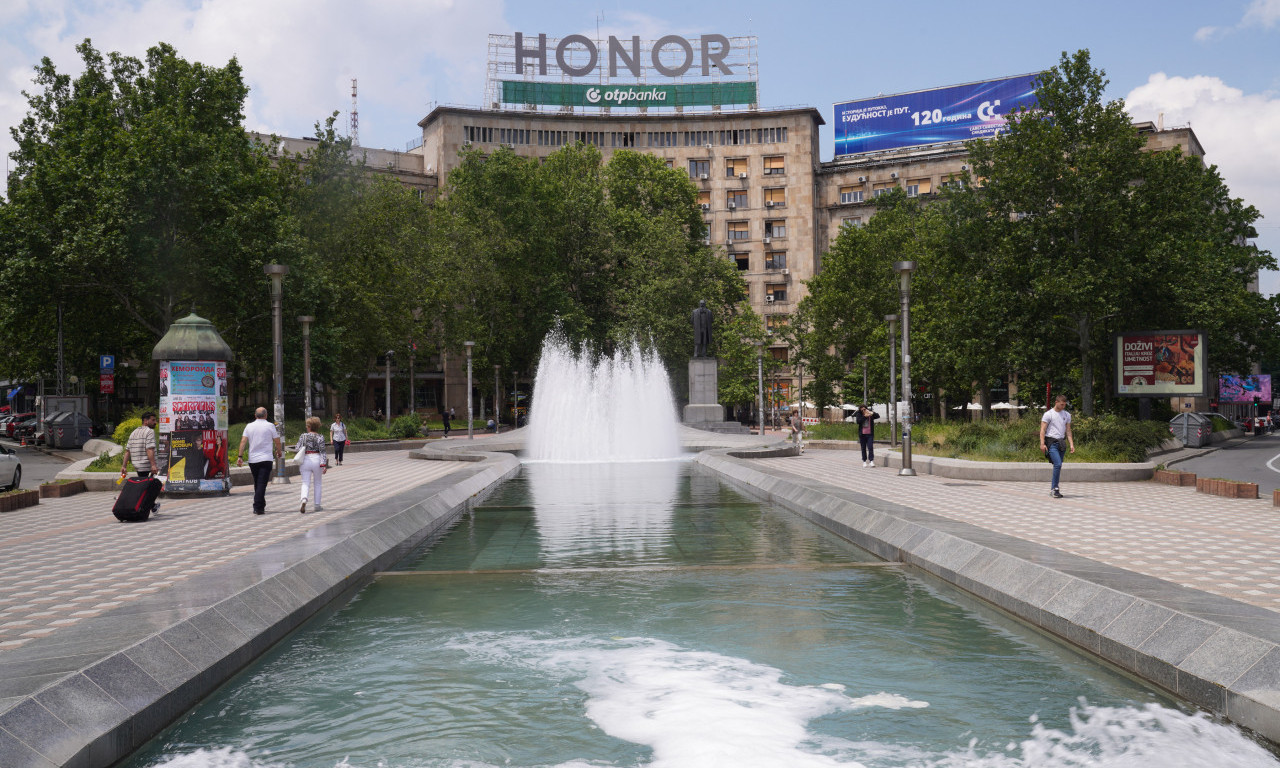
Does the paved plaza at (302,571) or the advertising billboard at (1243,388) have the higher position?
the advertising billboard at (1243,388)

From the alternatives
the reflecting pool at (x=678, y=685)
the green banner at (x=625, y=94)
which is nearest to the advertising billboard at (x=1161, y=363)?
the reflecting pool at (x=678, y=685)

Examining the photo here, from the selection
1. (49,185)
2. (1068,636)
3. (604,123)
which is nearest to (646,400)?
(49,185)

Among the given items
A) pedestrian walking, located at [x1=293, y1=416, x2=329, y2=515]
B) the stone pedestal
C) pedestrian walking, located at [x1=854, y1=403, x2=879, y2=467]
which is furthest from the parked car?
pedestrian walking, located at [x1=293, y1=416, x2=329, y2=515]

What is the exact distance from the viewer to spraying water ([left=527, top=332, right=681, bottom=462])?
3553 centimetres

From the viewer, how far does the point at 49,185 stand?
3844 centimetres

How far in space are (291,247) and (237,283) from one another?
2.58m

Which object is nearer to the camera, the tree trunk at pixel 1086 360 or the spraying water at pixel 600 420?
the spraying water at pixel 600 420

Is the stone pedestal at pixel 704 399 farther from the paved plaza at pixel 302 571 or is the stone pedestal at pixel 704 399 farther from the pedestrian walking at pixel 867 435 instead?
the paved plaza at pixel 302 571

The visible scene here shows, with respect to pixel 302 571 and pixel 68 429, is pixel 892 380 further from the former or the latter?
pixel 68 429

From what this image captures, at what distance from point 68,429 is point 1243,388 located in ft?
232

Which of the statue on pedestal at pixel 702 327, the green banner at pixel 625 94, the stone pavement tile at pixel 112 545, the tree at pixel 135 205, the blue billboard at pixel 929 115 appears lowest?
the stone pavement tile at pixel 112 545

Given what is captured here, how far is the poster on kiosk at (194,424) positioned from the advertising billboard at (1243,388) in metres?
57.8

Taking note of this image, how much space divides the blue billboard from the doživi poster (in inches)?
2873

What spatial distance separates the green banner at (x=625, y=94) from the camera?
89.2 metres
